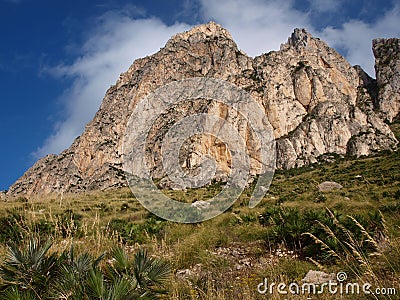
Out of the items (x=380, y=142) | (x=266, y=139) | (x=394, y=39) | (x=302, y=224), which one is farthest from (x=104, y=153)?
(x=394, y=39)

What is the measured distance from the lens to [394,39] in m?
84.2

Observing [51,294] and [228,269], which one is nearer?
[51,294]

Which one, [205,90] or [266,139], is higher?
[205,90]

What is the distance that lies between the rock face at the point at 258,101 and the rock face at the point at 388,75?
1.20ft

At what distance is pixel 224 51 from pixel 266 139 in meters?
37.7

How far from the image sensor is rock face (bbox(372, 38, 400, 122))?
2795 inches

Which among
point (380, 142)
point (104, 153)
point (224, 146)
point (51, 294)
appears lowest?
point (51, 294)

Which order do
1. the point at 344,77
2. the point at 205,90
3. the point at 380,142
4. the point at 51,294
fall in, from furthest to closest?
the point at 344,77
the point at 205,90
the point at 380,142
the point at 51,294

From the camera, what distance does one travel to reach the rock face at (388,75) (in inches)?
2795

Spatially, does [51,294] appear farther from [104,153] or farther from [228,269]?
[104,153]

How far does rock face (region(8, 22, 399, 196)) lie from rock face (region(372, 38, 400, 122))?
366 millimetres

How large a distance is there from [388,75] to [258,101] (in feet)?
113

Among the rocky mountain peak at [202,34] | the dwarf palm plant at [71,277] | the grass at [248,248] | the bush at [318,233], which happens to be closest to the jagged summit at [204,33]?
the rocky mountain peak at [202,34]

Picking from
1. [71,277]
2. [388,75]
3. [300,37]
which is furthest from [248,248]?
[300,37]
